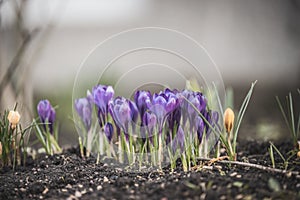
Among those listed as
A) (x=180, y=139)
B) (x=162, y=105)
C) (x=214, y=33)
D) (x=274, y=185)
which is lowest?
(x=274, y=185)

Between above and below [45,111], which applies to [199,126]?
below

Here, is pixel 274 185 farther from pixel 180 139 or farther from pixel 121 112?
pixel 121 112

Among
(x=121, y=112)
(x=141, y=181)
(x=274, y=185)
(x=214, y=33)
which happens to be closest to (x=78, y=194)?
(x=141, y=181)

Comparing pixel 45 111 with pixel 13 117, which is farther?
pixel 45 111

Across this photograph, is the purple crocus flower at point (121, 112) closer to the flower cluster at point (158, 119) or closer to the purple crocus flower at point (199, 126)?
the flower cluster at point (158, 119)

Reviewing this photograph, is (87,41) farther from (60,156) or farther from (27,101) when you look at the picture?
(60,156)

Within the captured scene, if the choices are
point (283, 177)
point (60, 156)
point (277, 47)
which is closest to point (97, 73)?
point (60, 156)

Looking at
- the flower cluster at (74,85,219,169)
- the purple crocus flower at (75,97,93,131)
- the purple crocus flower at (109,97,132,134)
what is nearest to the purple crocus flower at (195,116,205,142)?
the flower cluster at (74,85,219,169)
